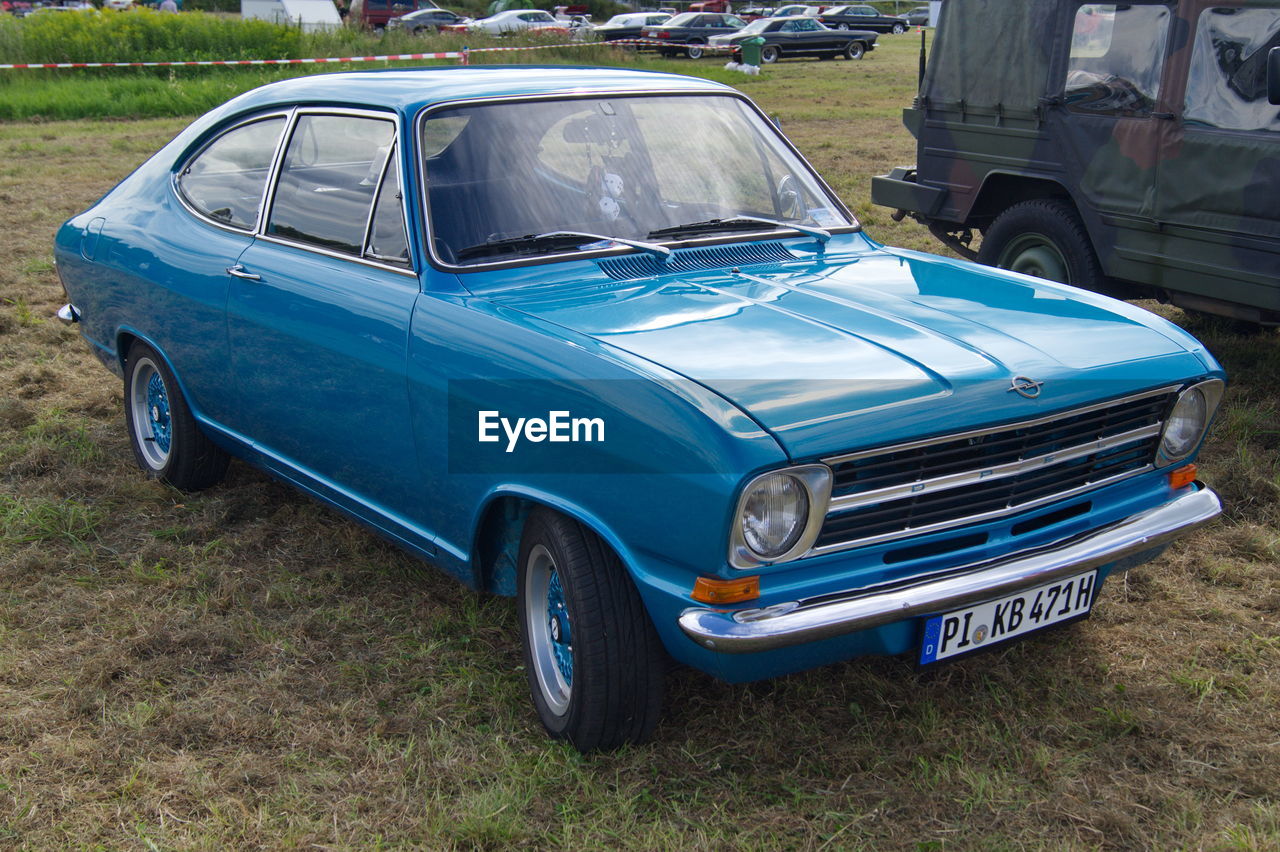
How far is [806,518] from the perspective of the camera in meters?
2.48

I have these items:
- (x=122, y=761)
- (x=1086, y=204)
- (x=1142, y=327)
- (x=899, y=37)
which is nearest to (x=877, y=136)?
(x=1086, y=204)

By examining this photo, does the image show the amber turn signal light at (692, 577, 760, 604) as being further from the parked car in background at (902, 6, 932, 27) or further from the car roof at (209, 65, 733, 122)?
the parked car in background at (902, 6, 932, 27)

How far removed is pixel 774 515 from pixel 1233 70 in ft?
13.6

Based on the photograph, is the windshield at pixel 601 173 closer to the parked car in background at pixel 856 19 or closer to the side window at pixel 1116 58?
the side window at pixel 1116 58

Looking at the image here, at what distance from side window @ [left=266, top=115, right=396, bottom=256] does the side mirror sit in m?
3.69

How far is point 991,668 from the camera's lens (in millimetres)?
3312

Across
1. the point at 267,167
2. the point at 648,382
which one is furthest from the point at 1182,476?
the point at 267,167

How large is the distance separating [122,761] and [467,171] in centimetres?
182

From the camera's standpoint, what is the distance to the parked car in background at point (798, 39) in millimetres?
32750

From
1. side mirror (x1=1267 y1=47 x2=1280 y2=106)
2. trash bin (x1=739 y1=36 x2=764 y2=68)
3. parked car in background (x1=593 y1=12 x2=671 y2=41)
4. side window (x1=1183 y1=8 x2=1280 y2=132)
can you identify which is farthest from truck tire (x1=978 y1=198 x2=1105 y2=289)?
parked car in background (x1=593 y1=12 x2=671 y2=41)

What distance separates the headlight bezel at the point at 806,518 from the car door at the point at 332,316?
112cm

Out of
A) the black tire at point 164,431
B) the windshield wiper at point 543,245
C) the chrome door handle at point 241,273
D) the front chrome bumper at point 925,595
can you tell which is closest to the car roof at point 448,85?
the windshield wiper at point 543,245

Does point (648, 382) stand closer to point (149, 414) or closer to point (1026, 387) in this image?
point (1026, 387)

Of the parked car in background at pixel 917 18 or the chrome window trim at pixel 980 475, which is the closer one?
the chrome window trim at pixel 980 475
